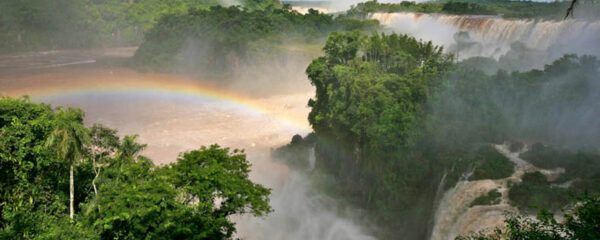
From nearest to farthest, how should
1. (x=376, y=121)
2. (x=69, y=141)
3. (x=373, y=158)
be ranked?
(x=69, y=141) → (x=376, y=121) → (x=373, y=158)

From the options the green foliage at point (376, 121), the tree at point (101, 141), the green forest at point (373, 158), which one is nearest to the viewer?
the green forest at point (373, 158)

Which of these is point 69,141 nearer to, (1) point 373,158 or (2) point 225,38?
(1) point 373,158

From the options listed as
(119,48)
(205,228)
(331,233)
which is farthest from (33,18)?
A: (205,228)

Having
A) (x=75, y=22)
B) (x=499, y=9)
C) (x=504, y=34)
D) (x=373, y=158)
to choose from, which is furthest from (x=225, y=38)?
(x=373, y=158)

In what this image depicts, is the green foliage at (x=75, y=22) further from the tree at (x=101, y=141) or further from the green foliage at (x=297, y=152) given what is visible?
the tree at (x=101, y=141)

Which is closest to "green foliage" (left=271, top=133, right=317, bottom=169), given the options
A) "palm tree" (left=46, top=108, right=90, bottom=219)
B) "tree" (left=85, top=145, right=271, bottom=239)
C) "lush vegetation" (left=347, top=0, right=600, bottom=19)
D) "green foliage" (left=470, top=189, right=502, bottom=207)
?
"green foliage" (left=470, top=189, right=502, bottom=207)

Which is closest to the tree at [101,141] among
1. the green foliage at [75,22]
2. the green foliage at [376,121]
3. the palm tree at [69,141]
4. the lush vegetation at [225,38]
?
the palm tree at [69,141]

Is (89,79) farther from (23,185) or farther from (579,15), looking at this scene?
(579,15)
